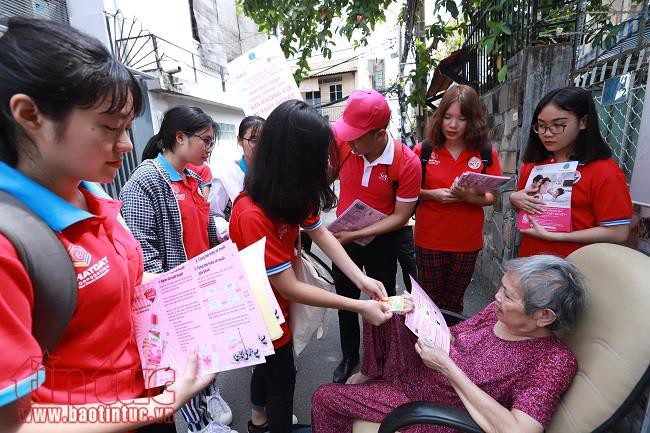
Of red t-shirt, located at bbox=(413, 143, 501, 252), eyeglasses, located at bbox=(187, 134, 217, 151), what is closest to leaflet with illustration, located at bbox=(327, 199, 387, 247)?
red t-shirt, located at bbox=(413, 143, 501, 252)

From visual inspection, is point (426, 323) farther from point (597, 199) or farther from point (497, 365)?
point (597, 199)

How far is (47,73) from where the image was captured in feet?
2.12

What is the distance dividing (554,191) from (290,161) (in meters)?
1.39

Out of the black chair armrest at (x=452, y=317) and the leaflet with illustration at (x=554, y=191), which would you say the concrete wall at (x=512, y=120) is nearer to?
the leaflet with illustration at (x=554, y=191)

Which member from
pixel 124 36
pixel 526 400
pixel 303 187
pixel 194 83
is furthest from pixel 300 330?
pixel 194 83

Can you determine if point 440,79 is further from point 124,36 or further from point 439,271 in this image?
point 124,36

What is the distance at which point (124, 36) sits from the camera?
233 inches

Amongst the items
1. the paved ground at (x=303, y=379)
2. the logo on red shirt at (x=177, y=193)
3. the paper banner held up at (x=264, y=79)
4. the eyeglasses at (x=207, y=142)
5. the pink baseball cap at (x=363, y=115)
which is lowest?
the paved ground at (x=303, y=379)

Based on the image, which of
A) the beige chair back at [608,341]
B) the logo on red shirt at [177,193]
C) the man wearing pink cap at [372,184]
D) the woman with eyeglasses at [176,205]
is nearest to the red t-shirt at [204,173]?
the woman with eyeglasses at [176,205]

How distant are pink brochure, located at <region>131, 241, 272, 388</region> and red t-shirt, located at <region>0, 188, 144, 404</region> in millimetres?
93

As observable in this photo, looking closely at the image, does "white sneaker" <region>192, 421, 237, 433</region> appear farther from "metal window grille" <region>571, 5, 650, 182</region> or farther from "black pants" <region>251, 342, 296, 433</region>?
"metal window grille" <region>571, 5, 650, 182</region>

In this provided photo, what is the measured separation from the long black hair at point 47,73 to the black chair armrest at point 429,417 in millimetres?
1257

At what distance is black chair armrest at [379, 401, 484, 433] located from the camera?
1174mm

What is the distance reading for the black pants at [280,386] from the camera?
1.52 metres
